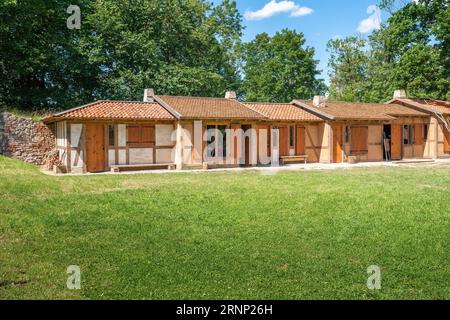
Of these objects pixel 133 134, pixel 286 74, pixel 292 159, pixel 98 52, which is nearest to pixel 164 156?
pixel 133 134

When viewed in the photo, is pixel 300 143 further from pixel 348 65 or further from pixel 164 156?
pixel 348 65

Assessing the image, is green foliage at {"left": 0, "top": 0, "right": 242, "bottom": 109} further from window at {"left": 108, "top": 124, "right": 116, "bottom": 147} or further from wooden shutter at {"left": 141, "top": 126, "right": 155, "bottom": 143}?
wooden shutter at {"left": 141, "top": 126, "right": 155, "bottom": 143}

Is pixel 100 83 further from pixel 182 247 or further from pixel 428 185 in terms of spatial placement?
pixel 182 247

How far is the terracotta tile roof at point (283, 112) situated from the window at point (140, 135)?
21.5ft

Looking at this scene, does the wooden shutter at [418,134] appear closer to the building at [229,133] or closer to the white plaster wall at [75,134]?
the building at [229,133]

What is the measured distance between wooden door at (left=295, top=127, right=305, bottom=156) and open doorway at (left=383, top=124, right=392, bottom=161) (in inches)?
221

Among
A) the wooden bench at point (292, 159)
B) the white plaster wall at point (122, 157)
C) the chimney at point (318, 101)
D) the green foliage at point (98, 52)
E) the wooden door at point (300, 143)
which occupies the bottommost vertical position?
the wooden bench at point (292, 159)

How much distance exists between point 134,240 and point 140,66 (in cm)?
2833

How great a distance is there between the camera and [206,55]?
140 ft

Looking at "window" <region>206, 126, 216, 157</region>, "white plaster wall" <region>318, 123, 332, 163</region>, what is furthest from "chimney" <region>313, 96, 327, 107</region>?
"window" <region>206, 126, 216, 157</region>

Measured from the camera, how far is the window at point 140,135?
20.9 m

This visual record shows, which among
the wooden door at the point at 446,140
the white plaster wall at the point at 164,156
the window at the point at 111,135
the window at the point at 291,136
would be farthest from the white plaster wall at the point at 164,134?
the wooden door at the point at 446,140

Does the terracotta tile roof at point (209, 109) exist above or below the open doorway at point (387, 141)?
above

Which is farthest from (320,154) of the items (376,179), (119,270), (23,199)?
(119,270)
